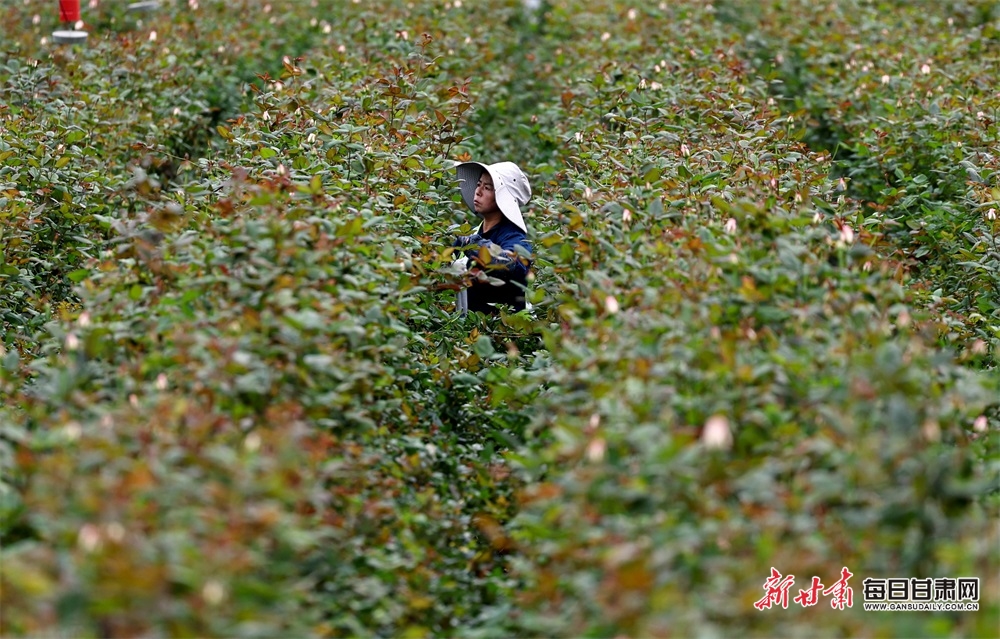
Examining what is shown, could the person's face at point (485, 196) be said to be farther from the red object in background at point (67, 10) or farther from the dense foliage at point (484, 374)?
the red object in background at point (67, 10)

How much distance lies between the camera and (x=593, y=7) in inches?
318

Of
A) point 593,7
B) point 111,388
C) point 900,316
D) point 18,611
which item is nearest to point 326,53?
point 593,7

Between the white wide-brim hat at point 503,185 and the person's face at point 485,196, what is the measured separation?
0.09 ft

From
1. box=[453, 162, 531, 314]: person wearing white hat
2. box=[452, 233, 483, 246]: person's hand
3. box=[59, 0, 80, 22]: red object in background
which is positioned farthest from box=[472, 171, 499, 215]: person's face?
box=[59, 0, 80, 22]: red object in background

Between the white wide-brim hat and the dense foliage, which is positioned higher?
the white wide-brim hat

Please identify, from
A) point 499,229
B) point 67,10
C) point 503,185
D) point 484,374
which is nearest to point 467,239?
point 499,229

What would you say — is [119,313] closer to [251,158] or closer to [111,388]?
[111,388]

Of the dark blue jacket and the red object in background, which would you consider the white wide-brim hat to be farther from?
the red object in background

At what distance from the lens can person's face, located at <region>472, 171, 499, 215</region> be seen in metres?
4.64

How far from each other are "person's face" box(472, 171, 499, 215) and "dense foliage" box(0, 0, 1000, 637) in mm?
156

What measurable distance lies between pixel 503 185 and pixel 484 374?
1.04 metres

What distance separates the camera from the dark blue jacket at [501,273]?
4.54m

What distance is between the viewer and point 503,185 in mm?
4660

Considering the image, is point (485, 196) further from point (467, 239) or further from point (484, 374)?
Answer: point (484, 374)
